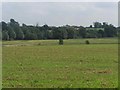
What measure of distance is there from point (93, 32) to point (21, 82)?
447 feet

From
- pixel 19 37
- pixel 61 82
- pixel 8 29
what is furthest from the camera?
pixel 19 37

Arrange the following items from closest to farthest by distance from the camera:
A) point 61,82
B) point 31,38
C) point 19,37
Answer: point 61,82, point 19,37, point 31,38

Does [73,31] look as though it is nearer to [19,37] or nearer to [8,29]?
[19,37]

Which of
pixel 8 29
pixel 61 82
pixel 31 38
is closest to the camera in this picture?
pixel 61 82

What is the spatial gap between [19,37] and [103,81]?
394 feet

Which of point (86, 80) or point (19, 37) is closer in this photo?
point (86, 80)

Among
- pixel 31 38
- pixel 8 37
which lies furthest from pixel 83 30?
pixel 8 37

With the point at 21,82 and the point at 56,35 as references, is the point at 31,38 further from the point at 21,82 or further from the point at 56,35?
the point at 21,82

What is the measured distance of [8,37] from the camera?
123 meters

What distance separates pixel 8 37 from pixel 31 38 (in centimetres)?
2331

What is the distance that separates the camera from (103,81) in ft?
58.5

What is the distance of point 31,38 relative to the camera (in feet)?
478

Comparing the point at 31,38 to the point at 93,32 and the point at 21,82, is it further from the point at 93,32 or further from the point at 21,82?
the point at 21,82

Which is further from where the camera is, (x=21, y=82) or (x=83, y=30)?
(x=83, y=30)
